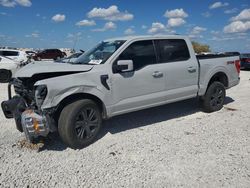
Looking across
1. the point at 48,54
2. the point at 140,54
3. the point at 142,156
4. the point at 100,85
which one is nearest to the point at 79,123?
the point at 100,85

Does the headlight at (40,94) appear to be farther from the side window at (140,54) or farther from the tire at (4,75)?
the tire at (4,75)

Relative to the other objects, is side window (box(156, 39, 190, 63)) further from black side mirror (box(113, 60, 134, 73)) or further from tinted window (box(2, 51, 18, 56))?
tinted window (box(2, 51, 18, 56))

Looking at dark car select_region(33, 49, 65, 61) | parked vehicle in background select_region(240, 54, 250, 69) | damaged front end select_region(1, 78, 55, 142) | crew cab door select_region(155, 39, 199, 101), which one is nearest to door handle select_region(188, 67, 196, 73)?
crew cab door select_region(155, 39, 199, 101)

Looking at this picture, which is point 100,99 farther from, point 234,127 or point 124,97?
point 234,127

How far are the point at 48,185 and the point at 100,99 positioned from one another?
1.76 m

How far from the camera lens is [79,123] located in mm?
4484

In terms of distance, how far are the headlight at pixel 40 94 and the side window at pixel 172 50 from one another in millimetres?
2438

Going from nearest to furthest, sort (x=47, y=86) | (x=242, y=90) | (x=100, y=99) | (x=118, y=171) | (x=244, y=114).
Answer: (x=118, y=171) < (x=47, y=86) < (x=100, y=99) < (x=244, y=114) < (x=242, y=90)

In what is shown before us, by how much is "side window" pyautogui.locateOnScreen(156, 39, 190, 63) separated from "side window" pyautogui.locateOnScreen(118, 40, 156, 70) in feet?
0.72

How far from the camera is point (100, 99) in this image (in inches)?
184

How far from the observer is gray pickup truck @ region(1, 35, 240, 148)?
14.0ft

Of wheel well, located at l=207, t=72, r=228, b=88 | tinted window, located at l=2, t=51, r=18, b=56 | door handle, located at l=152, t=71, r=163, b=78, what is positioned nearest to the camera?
door handle, located at l=152, t=71, r=163, b=78

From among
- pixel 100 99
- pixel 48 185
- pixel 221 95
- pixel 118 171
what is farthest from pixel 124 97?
pixel 221 95

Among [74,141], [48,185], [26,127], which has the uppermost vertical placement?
[26,127]
